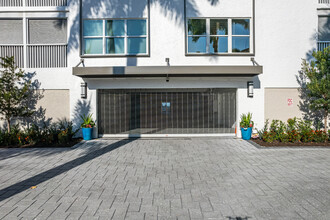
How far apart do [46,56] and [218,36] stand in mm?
8752

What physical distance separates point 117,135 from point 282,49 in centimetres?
945

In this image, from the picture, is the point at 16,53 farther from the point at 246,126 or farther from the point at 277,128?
the point at 277,128

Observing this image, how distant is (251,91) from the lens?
12.0 metres

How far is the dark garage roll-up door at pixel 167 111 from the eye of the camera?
41.3 ft

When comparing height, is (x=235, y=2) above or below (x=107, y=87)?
above

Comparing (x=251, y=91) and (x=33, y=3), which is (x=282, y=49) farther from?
(x=33, y=3)

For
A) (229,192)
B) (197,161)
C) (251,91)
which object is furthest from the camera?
(251,91)

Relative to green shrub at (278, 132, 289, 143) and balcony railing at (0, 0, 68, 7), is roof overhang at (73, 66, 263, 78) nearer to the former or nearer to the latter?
green shrub at (278, 132, 289, 143)

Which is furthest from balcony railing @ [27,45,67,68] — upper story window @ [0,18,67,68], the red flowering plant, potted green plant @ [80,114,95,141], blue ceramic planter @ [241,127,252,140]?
blue ceramic planter @ [241,127,252,140]

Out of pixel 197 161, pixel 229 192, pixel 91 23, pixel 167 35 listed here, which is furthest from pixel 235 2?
pixel 229 192

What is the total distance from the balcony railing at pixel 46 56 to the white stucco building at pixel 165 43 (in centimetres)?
5

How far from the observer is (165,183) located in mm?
6027

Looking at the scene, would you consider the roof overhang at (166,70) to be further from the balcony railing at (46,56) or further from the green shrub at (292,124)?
the green shrub at (292,124)

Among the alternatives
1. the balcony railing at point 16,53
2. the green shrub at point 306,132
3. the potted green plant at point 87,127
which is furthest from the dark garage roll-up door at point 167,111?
the balcony railing at point 16,53
